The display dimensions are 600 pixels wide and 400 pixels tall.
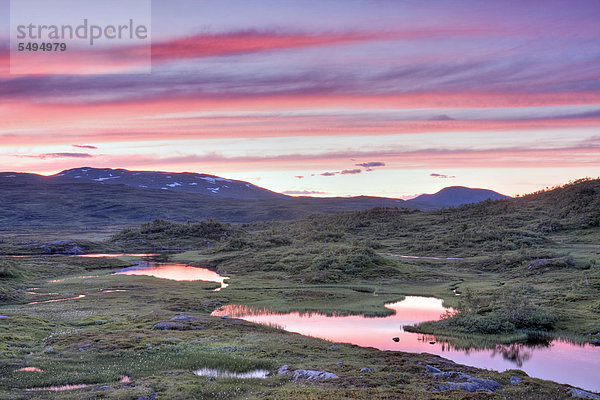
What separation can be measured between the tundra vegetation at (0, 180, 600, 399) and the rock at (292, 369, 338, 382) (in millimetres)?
639

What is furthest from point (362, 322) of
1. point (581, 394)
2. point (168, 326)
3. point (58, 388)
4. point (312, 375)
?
point (58, 388)

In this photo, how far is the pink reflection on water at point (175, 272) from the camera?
3467 inches

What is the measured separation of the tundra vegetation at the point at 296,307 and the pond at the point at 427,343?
2.36 m

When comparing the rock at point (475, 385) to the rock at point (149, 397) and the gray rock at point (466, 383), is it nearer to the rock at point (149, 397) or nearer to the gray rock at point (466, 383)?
the gray rock at point (466, 383)

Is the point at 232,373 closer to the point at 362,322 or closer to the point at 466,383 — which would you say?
the point at 466,383

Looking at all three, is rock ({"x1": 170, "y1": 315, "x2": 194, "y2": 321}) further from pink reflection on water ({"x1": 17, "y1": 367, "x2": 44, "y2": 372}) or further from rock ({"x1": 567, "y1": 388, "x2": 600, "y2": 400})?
rock ({"x1": 567, "y1": 388, "x2": 600, "y2": 400})

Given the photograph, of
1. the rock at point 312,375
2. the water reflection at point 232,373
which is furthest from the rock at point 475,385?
the water reflection at point 232,373

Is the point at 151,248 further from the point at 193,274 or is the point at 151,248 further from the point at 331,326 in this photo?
the point at 331,326

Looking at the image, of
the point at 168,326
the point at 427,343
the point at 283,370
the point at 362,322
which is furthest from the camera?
the point at 362,322

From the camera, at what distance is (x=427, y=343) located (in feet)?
124

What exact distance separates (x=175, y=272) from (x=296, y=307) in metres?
49.2

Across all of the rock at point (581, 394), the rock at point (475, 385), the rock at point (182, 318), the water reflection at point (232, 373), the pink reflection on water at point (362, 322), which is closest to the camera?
the rock at point (581, 394)

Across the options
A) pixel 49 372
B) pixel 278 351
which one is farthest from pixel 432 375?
pixel 49 372

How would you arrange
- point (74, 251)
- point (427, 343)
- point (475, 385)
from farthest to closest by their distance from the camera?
point (74, 251) → point (427, 343) → point (475, 385)
